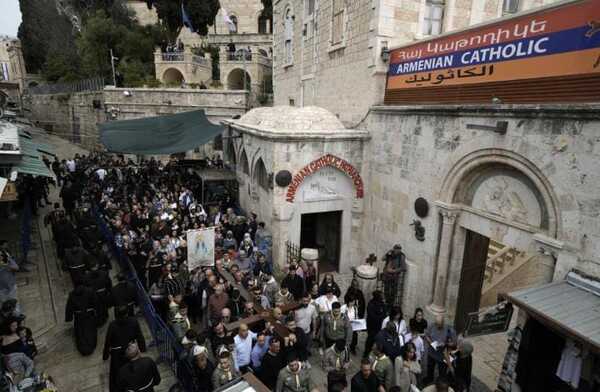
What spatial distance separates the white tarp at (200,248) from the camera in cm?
750

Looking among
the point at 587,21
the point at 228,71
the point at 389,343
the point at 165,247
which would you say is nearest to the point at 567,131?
the point at 587,21

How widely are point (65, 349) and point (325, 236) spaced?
7.65 m

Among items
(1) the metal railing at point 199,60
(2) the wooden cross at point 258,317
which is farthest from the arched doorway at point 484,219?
(1) the metal railing at point 199,60

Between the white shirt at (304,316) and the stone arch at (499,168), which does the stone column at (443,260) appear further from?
the white shirt at (304,316)

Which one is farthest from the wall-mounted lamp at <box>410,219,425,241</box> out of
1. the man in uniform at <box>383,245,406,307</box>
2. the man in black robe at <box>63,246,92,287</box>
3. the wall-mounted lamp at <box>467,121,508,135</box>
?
the man in black robe at <box>63,246,92,287</box>

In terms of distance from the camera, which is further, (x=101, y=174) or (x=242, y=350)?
(x=101, y=174)

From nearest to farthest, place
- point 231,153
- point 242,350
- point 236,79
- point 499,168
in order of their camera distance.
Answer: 1. point 242,350
2. point 499,168
3. point 231,153
4. point 236,79

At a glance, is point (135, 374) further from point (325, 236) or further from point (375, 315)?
point (325, 236)

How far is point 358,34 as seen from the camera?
9969 millimetres

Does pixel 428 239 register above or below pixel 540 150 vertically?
below

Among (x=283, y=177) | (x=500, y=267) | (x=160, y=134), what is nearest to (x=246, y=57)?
→ (x=160, y=134)

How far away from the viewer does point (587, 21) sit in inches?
188

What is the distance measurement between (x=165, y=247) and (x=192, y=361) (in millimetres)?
3894

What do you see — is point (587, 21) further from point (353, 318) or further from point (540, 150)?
point (353, 318)
